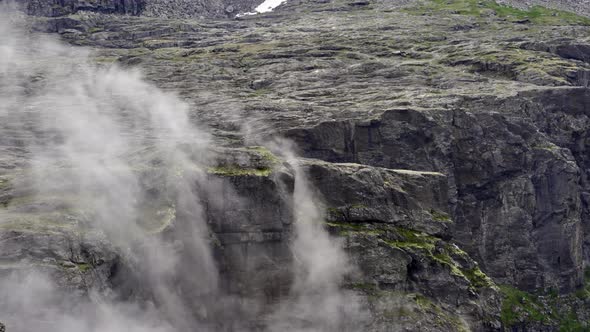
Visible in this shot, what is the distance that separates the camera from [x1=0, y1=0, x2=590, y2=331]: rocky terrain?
5978 centimetres

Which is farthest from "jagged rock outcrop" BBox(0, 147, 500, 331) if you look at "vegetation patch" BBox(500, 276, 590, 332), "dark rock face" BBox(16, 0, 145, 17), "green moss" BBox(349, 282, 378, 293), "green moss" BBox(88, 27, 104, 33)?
"dark rock face" BBox(16, 0, 145, 17)

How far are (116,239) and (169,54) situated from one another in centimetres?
9373

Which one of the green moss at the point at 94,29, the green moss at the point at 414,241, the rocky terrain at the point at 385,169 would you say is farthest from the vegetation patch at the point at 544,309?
the green moss at the point at 94,29

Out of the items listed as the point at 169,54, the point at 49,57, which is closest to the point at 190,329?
the point at 169,54

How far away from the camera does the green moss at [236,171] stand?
2479 inches

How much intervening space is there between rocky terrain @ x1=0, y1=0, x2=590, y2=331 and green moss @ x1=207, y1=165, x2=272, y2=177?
0.68 ft

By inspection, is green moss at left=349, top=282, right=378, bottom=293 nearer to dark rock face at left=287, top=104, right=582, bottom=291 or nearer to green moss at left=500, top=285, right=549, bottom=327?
green moss at left=500, top=285, right=549, bottom=327

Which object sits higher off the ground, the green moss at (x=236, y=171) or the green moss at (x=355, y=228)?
the green moss at (x=236, y=171)

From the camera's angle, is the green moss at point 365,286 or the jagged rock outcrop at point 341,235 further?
the green moss at point 365,286

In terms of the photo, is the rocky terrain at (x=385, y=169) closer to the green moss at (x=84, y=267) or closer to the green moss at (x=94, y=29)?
the green moss at (x=84, y=267)

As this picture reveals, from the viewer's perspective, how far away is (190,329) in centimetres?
5584

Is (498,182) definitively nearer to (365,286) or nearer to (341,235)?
(341,235)

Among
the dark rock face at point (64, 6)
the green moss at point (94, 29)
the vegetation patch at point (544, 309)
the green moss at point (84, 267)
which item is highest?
the dark rock face at point (64, 6)

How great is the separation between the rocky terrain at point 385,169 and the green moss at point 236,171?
0.21 m
